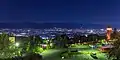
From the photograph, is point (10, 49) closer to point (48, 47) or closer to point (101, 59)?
point (101, 59)

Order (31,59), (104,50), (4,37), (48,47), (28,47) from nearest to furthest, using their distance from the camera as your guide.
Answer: (31,59) → (4,37) → (28,47) → (104,50) → (48,47)

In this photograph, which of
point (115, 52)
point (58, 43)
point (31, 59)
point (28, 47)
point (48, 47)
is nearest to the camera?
point (31, 59)

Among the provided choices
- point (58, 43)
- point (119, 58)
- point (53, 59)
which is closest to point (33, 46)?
point (53, 59)

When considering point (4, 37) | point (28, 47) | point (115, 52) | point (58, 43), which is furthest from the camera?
point (58, 43)

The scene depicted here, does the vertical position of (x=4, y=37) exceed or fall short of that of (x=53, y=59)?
it exceeds it

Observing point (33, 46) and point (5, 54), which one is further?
point (33, 46)

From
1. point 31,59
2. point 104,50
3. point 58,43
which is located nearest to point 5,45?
point 31,59

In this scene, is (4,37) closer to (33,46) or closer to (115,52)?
(33,46)

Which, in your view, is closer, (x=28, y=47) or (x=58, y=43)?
(x=28, y=47)

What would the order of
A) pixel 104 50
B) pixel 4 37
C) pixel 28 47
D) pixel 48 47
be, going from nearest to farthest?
pixel 4 37 < pixel 28 47 < pixel 104 50 < pixel 48 47

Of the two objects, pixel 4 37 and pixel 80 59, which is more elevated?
pixel 4 37
